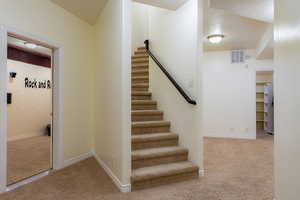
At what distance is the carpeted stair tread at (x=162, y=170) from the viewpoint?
229cm

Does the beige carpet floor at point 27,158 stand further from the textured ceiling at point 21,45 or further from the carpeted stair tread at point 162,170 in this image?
the textured ceiling at point 21,45

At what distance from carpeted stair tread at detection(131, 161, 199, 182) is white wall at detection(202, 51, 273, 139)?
318 centimetres

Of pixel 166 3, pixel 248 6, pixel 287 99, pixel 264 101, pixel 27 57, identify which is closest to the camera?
pixel 287 99

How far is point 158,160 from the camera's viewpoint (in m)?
2.64

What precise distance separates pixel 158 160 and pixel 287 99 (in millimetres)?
1732

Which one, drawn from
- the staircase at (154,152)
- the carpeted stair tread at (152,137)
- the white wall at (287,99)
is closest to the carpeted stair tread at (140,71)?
the staircase at (154,152)

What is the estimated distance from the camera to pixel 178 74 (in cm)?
303

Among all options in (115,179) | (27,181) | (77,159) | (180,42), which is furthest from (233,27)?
(27,181)

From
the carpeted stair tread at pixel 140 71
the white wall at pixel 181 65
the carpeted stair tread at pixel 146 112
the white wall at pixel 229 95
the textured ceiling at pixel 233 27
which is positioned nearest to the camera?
the white wall at pixel 181 65

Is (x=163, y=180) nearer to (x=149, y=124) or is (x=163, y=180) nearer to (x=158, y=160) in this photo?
(x=158, y=160)

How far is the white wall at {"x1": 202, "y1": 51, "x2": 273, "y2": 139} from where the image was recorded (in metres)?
5.27

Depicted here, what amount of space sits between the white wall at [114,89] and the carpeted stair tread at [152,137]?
1.21 ft

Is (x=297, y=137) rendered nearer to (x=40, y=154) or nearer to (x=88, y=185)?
(x=88, y=185)

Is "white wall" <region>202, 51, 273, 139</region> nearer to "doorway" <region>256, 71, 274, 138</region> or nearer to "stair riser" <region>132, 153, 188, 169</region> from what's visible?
"doorway" <region>256, 71, 274, 138</region>
